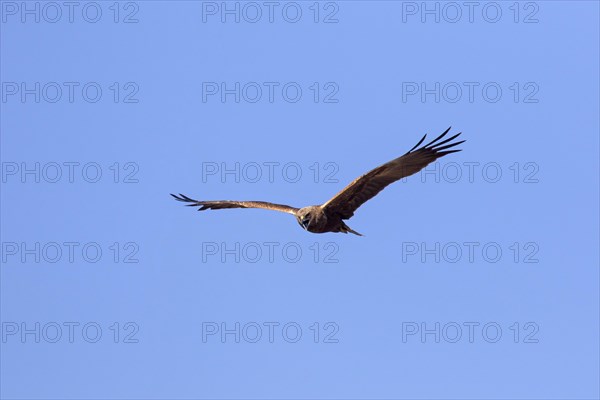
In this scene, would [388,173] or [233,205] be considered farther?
[233,205]

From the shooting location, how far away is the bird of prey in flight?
26141mm

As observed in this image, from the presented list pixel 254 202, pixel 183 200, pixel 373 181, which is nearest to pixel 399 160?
pixel 373 181

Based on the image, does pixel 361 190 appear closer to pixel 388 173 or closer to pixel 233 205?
pixel 388 173

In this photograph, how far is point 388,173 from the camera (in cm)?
2630

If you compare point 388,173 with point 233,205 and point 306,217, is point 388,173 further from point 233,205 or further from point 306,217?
point 233,205

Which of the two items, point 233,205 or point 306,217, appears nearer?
point 306,217

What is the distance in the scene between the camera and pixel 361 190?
26.7m

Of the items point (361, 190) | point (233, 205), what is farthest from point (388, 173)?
point (233, 205)

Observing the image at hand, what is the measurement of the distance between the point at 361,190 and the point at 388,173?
784 millimetres

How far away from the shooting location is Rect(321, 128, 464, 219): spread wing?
→ 26.1m

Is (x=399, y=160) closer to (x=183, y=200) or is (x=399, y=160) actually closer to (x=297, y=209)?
(x=297, y=209)

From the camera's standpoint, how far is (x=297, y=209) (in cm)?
2775

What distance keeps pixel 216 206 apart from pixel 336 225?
4.85 meters

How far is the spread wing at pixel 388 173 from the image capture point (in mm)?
26109
